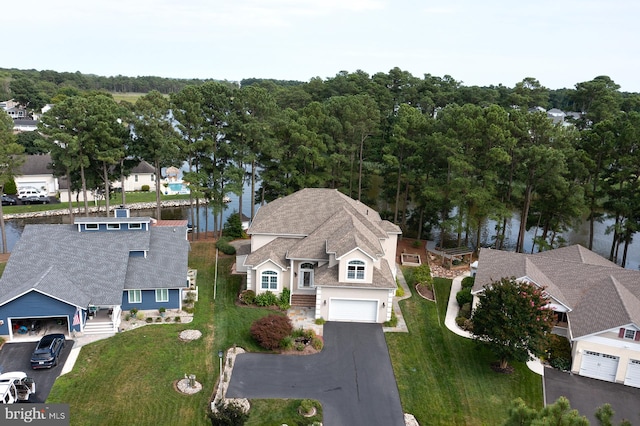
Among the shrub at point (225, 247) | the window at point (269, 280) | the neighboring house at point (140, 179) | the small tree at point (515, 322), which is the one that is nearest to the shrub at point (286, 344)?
the window at point (269, 280)

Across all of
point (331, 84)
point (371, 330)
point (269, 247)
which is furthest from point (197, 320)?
point (331, 84)

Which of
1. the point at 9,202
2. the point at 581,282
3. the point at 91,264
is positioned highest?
the point at 581,282

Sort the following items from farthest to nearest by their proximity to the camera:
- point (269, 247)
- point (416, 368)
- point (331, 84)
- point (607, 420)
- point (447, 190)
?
point (331, 84)
point (447, 190)
point (269, 247)
point (416, 368)
point (607, 420)

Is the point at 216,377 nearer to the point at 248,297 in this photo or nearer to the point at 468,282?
the point at 248,297

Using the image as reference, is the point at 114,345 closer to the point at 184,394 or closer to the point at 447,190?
the point at 184,394

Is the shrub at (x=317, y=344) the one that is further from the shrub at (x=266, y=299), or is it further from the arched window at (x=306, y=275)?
the arched window at (x=306, y=275)

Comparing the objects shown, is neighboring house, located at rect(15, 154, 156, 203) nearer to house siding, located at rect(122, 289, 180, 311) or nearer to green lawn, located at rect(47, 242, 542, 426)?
house siding, located at rect(122, 289, 180, 311)

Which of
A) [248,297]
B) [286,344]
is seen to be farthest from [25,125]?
[286,344]
